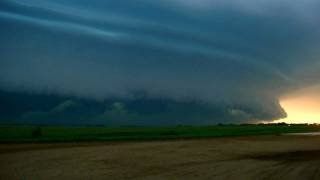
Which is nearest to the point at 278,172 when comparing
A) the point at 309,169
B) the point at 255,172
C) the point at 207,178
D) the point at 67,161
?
the point at 255,172

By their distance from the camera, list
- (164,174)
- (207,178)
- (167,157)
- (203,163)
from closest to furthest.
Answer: (207,178)
(164,174)
(203,163)
(167,157)

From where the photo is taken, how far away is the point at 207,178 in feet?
82.0

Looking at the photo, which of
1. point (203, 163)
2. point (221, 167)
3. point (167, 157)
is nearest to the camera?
point (221, 167)

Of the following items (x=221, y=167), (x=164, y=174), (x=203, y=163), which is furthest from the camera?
(x=203, y=163)

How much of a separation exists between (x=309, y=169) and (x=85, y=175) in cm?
1395

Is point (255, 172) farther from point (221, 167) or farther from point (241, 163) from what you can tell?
point (241, 163)

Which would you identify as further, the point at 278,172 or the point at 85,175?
the point at 278,172

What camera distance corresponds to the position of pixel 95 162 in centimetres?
3272

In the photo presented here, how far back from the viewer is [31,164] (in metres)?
31.6

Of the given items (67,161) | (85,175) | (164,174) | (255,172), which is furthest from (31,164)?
→ (255,172)

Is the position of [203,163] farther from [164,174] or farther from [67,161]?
[67,161]

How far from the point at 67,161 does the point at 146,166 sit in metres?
5.86

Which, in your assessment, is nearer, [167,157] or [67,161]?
[67,161]

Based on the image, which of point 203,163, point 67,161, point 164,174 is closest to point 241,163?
point 203,163
